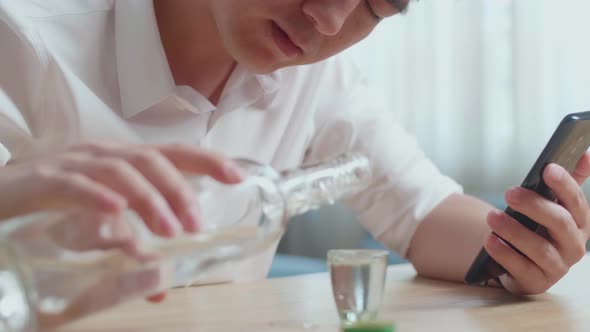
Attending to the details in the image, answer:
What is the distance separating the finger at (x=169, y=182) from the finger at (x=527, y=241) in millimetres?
475

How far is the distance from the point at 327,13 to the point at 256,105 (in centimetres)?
33

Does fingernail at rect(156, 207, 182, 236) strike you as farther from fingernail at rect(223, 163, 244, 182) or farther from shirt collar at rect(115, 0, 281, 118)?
shirt collar at rect(115, 0, 281, 118)

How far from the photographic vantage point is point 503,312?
30.7 inches

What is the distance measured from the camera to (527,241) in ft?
2.88

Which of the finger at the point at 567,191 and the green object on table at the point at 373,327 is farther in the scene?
the finger at the point at 567,191

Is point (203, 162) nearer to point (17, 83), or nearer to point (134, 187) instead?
point (134, 187)

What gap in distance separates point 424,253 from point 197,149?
64 centimetres

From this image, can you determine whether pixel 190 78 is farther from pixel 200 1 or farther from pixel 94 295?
pixel 94 295

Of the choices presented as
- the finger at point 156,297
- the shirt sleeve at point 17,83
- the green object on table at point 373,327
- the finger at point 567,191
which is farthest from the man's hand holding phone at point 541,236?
the shirt sleeve at point 17,83

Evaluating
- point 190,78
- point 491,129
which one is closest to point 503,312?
point 190,78

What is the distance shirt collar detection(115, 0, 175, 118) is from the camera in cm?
107

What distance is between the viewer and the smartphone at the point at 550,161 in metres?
0.77

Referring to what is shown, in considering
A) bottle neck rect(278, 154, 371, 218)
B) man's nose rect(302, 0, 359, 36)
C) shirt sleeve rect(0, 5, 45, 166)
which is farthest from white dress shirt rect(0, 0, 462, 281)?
bottle neck rect(278, 154, 371, 218)

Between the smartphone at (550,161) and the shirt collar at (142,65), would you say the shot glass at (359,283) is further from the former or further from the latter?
the shirt collar at (142,65)
